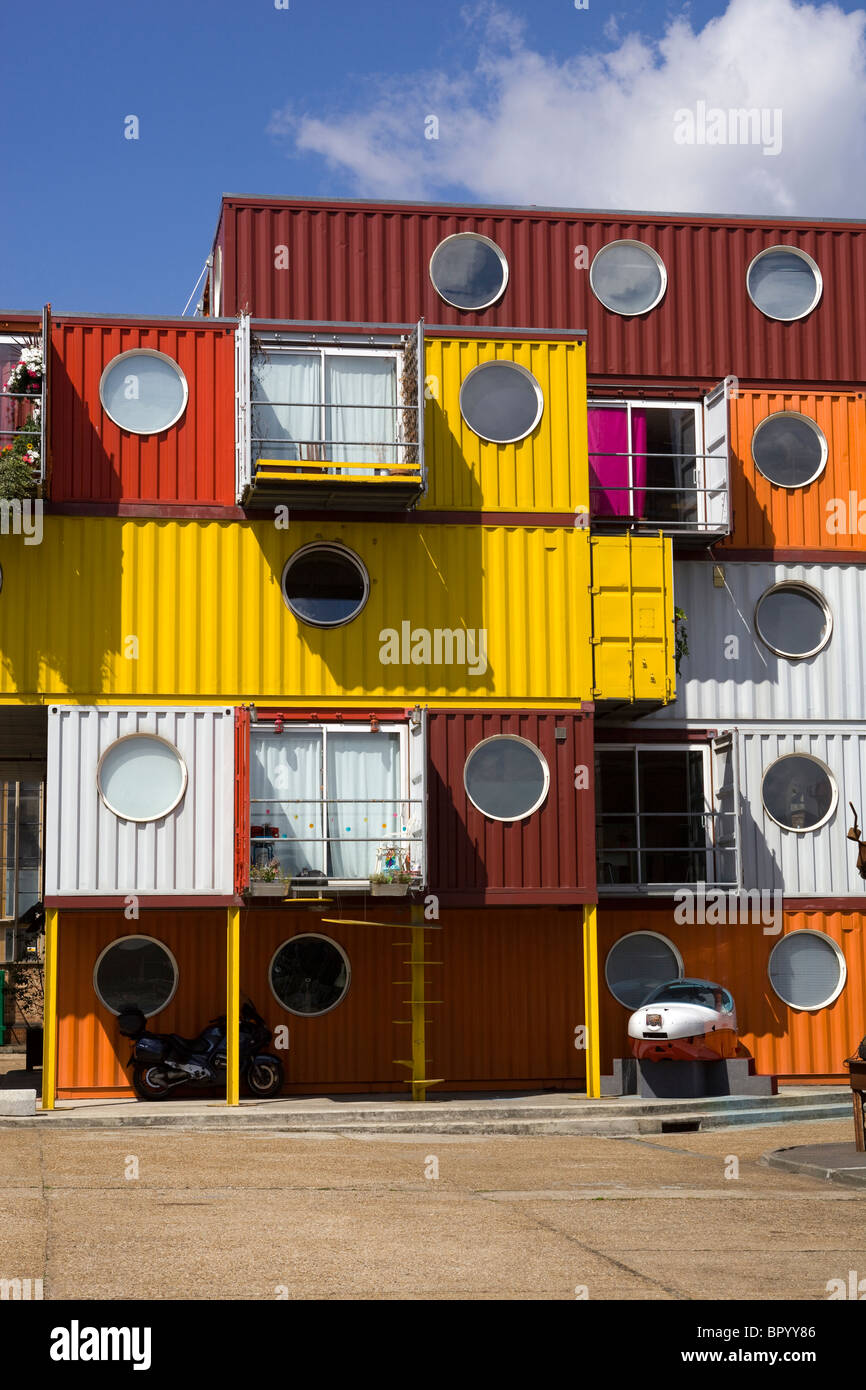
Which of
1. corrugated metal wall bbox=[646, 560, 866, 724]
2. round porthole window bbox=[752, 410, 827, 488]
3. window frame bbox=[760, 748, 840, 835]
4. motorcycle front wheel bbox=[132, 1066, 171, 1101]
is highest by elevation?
round porthole window bbox=[752, 410, 827, 488]

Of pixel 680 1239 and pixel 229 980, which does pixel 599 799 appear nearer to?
pixel 229 980

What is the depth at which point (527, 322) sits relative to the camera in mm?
32594

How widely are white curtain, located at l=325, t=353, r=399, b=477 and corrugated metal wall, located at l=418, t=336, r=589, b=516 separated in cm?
72

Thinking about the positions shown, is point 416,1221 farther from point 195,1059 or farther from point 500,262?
point 500,262

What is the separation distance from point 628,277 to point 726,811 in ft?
36.7

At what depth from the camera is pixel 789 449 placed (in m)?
30.9

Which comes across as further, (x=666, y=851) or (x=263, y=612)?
(x=666, y=851)

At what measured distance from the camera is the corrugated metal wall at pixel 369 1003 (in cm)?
2734

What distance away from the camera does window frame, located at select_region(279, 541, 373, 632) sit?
89.0ft

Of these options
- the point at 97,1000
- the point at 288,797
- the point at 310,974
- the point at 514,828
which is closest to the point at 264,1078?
the point at 310,974

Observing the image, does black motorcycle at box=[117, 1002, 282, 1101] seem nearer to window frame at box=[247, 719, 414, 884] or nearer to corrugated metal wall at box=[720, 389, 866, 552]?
window frame at box=[247, 719, 414, 884]

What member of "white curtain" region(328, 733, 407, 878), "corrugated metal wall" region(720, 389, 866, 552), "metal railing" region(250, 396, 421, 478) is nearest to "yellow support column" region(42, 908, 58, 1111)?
"white curtain" region(328, 733, 407, 878)

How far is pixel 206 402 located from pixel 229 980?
31.3ft
